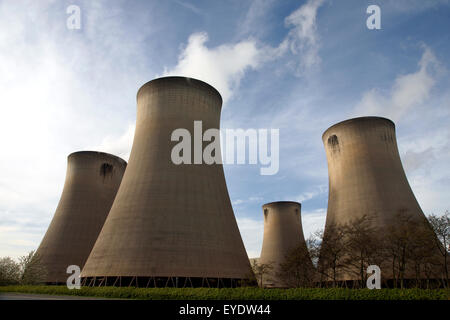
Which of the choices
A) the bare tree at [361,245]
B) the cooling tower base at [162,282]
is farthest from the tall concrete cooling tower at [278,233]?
the cooling tower base at [162,282]

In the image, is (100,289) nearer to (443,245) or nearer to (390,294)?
(390,294)

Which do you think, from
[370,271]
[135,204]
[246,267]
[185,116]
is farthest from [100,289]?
[370,271]

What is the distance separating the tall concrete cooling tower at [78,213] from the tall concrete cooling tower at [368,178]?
20.2m

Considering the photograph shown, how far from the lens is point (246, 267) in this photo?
65.6 ft

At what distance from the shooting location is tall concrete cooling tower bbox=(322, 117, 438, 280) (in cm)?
2255

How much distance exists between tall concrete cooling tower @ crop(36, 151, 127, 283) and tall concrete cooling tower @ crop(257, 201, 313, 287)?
1901cm

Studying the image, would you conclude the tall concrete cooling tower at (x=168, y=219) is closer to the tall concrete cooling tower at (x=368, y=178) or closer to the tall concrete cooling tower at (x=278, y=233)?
the tall concrete cooling tower at (x=368, y=178)

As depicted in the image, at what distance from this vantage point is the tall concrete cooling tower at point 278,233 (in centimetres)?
3934

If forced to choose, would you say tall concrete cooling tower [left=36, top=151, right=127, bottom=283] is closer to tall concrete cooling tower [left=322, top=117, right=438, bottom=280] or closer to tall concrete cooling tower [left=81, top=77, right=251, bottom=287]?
tall concrete cooling tower [left=81, top=77, right=251, bottom=287]

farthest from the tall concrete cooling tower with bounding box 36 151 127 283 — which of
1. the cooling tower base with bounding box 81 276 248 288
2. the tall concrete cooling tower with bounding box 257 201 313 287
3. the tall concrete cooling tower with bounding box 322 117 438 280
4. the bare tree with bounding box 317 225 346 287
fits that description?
the tall concrete cooling tower with bounding box 322 117 438 280

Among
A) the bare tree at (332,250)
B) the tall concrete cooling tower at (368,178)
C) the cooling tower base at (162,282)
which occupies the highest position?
the tall concrete cooling tower at (368,178)

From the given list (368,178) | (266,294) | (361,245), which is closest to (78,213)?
(266,294)

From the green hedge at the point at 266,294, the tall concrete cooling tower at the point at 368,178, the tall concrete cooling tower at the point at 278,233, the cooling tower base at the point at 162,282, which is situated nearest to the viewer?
the green hedge at the point at 266,294

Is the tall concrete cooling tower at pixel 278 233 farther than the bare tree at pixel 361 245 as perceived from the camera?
Yes
